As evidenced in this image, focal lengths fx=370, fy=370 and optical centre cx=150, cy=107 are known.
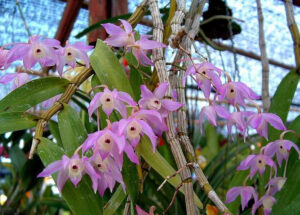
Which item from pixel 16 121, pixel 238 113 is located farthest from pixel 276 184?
pixel 16 121

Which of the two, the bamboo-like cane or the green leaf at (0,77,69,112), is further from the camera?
the bamboo-like cane

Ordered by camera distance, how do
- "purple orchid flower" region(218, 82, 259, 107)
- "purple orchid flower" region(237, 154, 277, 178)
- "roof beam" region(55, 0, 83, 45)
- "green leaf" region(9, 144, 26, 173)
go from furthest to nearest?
"roof beam" region(55, 0, 83, 45) → "green leaf" region(9, 144, 26, 173) → "purple orchid flower" region(237, 154, 277, 178) → "purple orchid flower" region(218, 82, 259, 107)

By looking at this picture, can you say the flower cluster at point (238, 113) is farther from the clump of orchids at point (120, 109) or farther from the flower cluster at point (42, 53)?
the flower cluster at point (42, 53)

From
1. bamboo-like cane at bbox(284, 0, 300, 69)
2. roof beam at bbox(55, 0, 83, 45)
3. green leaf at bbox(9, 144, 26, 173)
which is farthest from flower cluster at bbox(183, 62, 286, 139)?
roof beam at bbox(55, 0, 83, 45)

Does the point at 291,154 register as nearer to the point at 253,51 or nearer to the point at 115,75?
the point at 115,75

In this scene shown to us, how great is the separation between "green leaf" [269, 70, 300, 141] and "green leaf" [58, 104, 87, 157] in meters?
0.36

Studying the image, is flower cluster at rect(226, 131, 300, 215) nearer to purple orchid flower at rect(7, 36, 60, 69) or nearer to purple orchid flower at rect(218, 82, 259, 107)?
purple orchid flower at rect(218, 82, 259, 107)

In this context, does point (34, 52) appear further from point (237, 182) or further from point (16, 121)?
point (237, 182)

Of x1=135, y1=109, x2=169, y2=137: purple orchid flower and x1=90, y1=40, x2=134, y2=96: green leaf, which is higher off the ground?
x1=90, y1=40, x2=134, y2=96: green leaf

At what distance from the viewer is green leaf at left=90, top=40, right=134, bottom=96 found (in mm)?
480

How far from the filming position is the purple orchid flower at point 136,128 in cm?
38

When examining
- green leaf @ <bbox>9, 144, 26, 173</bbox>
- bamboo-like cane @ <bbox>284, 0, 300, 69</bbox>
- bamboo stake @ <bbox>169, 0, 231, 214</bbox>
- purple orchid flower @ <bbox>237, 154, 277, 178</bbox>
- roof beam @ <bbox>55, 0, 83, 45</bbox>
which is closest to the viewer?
bamboo stake @ <bbox>169, 0, 231, 214</bbox>

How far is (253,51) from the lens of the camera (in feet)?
6.82

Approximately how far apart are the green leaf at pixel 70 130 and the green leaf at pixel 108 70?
0.06 m
